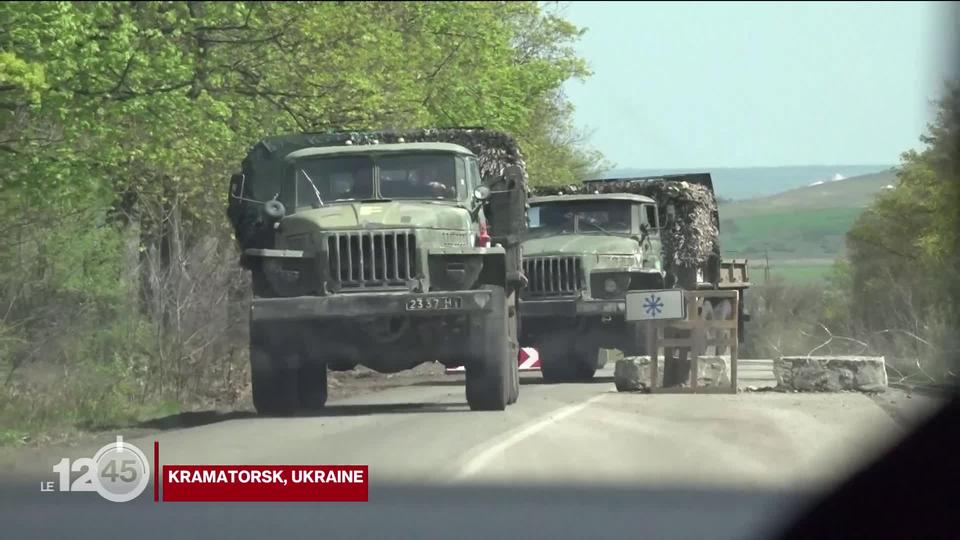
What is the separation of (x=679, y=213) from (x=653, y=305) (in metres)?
7.17

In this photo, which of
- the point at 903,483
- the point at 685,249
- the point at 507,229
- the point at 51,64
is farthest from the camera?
the point at 685,249

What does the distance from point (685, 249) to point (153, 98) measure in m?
10.7

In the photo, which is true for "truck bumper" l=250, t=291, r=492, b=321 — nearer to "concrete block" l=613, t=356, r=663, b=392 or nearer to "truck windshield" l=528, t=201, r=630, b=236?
"concrete block" l=613, t=356, r=663, b=392

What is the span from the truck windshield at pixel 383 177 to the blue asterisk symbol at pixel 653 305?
3.73m

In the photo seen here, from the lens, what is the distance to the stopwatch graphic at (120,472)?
35.7ft

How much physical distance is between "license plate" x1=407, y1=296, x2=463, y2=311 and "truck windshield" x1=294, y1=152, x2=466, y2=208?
5.70ft

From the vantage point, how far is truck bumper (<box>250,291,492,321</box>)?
1531cm

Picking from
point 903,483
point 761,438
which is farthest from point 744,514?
point 761,438

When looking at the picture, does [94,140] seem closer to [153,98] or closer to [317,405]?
[153,98]

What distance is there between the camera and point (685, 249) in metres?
26.1

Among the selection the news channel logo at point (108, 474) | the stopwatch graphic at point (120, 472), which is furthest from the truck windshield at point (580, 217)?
the news channel logo at point (108, 474)

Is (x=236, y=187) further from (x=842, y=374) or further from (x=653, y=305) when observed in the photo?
(x=842, y=374)

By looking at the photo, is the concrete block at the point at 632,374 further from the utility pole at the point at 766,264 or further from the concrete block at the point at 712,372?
the utility pole at the point at 766,264

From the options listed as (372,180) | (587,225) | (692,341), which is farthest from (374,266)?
(587,225)
